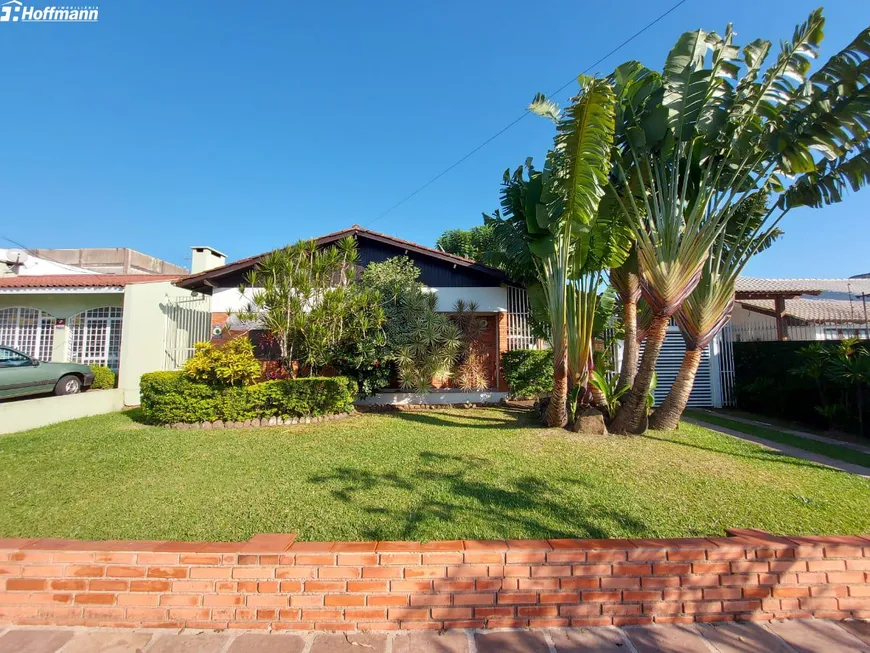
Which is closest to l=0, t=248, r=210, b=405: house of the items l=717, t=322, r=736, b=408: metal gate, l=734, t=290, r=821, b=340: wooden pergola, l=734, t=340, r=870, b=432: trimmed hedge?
l=717, t=322, r=736, b=408: metal gate

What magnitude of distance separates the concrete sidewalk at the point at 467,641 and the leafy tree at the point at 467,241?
63.0 feet

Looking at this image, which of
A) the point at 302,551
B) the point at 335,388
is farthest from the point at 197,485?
the point at 335,388

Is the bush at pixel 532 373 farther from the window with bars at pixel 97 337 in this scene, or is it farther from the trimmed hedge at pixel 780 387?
the window with bars at pixel 97 337

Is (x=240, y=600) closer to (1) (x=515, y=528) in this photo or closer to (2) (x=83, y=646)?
(2) (x=83, y=646)

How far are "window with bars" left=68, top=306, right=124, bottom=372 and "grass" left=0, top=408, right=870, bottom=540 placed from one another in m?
7.19

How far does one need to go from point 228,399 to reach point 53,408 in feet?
14.0

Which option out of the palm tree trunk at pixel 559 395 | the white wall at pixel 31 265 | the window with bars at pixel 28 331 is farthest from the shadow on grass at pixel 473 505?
the white wall at pixel 31 265

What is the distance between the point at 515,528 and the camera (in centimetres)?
331

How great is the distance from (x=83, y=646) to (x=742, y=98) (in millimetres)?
9362

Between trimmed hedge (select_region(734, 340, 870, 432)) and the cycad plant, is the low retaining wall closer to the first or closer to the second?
the cycad plant

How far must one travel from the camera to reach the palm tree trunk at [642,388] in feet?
20.4

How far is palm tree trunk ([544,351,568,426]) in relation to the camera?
6.48 meters

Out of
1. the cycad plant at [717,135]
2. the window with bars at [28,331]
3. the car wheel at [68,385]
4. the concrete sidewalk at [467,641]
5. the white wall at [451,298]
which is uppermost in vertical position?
the cycad plant at [717,135]

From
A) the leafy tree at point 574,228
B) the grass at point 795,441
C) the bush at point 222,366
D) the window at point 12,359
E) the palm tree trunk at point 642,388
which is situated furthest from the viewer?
the window at point 12,359
